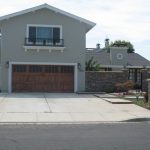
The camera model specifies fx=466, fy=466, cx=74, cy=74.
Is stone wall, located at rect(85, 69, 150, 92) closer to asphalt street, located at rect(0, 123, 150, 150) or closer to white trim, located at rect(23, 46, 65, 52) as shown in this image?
white trim, located at rect(23, 46, 65, 52)

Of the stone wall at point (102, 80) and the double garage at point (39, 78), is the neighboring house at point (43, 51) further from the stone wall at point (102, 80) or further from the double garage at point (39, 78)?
the stone wall at point (102, 80)

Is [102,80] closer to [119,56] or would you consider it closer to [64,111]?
[64,111]

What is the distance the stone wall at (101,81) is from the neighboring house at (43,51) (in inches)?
20.9

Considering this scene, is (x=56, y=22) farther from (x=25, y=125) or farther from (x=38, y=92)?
(x=25, y=125)

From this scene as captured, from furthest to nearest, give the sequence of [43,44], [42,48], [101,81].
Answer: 1. [101,81]
2. [43,44]
3. [42,48]

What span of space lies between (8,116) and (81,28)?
17.4m

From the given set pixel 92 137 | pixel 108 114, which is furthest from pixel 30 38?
pixel 92 137

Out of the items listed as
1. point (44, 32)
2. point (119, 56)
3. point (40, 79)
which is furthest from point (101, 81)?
point (119, 56)

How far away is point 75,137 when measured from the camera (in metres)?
13.1

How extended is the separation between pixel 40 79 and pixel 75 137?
22.0m

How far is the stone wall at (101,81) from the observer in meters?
35.9

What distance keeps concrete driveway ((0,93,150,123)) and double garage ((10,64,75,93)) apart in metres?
7.70

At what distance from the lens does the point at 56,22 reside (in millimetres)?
35375

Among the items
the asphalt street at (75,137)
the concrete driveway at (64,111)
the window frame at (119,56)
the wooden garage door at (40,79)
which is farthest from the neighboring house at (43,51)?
the asphalt street at (75,137)
